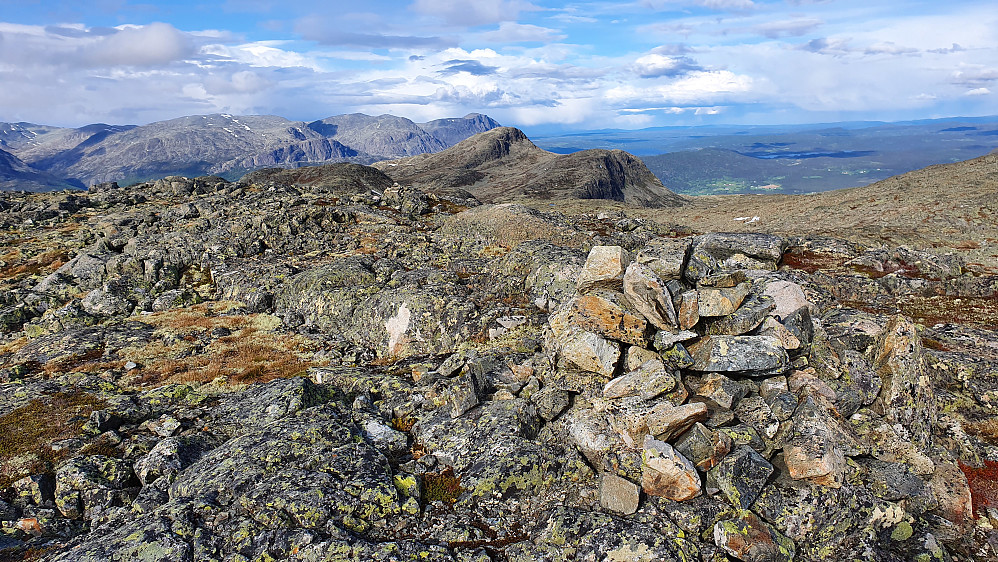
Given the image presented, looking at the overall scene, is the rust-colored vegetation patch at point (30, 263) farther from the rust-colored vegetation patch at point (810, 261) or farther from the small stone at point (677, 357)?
the rust-colored vegetation patch at point (810, 261)

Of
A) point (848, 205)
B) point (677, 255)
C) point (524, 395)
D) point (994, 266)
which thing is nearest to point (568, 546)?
point (524, 395)

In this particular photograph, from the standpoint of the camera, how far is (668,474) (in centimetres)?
1391

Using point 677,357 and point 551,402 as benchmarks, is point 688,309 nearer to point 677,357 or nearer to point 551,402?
point 677,357

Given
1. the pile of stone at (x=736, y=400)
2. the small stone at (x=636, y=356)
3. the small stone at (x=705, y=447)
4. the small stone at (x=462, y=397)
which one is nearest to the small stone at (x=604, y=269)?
the pile of stone at (x=736, y=400)

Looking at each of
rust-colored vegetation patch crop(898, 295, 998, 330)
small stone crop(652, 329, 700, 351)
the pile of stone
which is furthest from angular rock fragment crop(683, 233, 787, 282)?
small stone crop(652, 329, 700, 351)

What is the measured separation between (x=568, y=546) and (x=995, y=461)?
13.8 metres

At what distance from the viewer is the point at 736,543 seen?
12.6 m

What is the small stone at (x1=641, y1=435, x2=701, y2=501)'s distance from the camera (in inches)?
542

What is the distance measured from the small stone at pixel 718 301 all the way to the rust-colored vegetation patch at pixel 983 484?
26.5 feet

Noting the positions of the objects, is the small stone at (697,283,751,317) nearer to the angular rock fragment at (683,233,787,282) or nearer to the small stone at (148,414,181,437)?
the angular rock fragment at (683,233,787,282)

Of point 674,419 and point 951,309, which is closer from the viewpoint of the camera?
point 674,419

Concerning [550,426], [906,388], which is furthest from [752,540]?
[906,388]

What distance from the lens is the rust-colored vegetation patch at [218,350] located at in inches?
959

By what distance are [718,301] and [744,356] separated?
260cm
